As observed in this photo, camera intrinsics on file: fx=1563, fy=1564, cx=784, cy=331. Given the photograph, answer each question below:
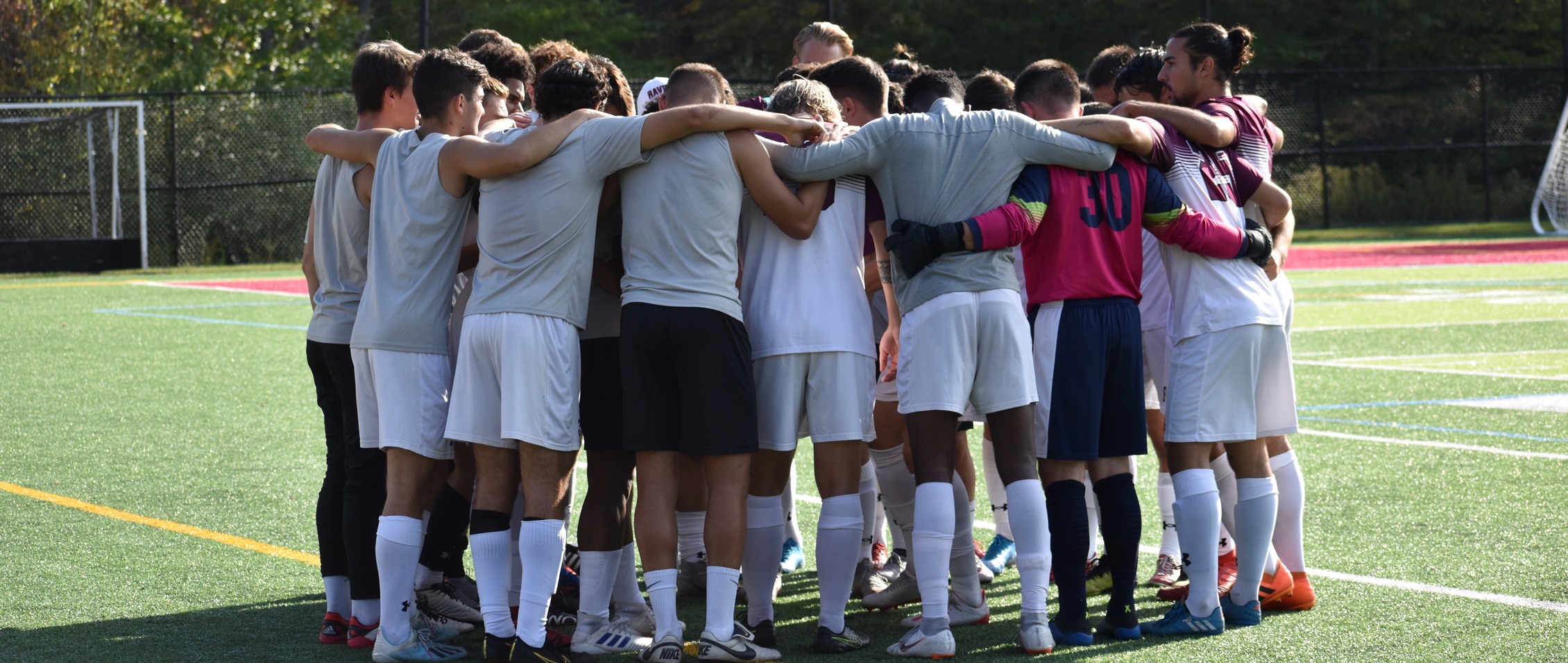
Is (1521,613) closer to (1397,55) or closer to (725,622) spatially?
(725,622)

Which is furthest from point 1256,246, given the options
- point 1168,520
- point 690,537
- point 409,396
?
point 409,396

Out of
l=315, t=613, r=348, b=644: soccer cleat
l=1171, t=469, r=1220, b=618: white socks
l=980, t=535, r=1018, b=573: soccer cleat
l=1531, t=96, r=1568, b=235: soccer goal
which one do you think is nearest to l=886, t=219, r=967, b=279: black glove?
l=1171, t=469, r=1220, b=618: white socks

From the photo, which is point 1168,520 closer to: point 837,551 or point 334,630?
point 837,551

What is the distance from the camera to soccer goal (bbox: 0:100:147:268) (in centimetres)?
2295

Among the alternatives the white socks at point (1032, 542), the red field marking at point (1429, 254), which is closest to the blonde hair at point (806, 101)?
the white socks at point (1032, 542)

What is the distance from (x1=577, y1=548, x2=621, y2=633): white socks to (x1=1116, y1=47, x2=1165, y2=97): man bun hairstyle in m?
2.42

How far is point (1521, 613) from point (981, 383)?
1931 mm

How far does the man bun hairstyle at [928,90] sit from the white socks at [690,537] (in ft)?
5.14

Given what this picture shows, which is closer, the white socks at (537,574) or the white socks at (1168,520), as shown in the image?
the white socks at (537,574)

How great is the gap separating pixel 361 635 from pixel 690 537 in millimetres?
1208

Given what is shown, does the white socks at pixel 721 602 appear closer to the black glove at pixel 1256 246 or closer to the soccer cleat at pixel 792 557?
the soccer cleat at pixel 792 557

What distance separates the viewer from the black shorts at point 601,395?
478cm

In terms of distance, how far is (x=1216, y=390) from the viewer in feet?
16.1

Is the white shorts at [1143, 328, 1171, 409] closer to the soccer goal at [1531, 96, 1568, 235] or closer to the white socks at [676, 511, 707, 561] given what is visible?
the white socks at [676, 511, 707, 561]
